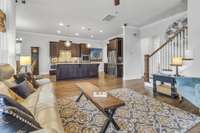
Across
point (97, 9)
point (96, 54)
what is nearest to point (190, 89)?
point (97, 9)

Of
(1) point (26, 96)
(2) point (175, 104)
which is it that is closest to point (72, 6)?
(1) point (26, 96)

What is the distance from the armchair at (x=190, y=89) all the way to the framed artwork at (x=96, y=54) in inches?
385

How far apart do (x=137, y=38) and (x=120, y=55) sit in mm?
1762

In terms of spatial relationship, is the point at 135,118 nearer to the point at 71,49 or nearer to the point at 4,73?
the point at 4,73

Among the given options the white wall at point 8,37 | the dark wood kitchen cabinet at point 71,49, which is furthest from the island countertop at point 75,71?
the white wall at point 8,37

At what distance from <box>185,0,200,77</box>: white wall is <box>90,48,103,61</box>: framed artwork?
9.11 metres

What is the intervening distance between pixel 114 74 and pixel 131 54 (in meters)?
2.21

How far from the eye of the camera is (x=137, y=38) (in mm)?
7727

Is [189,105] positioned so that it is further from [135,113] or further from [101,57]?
[101,57]

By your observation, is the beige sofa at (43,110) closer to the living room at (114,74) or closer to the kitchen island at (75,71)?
the living room at (114,74)

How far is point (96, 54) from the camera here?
12.5 meters

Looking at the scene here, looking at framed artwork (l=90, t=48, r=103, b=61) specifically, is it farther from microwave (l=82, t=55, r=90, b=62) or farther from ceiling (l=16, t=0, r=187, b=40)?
ceiling (l=16, t=0, r=187, b=40)

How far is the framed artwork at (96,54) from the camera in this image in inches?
482

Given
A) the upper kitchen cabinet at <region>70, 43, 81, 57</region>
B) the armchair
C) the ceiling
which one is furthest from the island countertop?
the armchair
